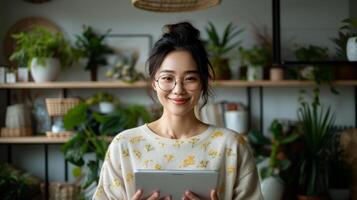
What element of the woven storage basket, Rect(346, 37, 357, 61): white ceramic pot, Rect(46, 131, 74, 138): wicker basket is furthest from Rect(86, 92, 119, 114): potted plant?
Rect(346, 37, 357, 61): white ceramic pot

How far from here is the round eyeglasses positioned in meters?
1.19

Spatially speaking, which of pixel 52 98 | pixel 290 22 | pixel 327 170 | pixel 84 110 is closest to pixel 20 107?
pixel 52 98

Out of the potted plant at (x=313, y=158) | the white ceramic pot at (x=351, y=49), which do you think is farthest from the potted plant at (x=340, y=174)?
the white ceramic pot at (x=351, y=49)

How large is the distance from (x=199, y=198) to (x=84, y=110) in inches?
77.0

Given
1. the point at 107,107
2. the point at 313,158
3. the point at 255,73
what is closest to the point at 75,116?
the point at 107,107

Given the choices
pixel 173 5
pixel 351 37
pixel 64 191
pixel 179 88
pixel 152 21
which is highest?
pixel 152 21

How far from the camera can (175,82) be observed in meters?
1.19

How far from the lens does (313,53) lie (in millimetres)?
2412

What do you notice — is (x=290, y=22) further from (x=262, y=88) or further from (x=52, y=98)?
(x=52, y=98)

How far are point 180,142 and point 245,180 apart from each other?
21 centimetres

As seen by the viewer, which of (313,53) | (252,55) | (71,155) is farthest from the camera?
(252,55)

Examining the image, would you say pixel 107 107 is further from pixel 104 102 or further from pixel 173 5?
pixel 173 5

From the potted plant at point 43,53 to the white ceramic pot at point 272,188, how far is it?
1581 mm

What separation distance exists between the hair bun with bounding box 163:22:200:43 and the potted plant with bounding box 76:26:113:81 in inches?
79.8
